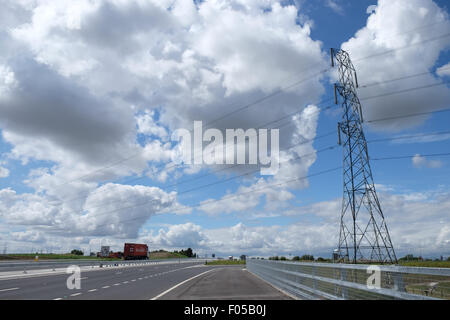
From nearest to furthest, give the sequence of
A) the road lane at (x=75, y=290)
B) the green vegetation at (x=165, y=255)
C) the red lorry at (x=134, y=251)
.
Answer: the road lane at (x=75, y=290) → the red lorry at (x=134, y=251) → the green vegetation at (x=165, y=255)

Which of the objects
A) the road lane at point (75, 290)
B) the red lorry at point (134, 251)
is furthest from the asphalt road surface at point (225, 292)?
the red lorry at point (134, 251)

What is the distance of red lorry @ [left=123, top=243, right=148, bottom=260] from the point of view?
9788cm

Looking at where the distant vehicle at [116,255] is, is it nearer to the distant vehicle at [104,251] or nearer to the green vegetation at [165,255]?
the distant vehicle at [104,251]

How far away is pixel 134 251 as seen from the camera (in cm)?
9931

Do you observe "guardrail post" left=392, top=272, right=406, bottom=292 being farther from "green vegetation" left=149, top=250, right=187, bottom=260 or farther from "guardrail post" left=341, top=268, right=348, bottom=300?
"green vegetation" left=149, top=250, right=187, bottom=260

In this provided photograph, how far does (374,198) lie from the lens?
30.2 metres

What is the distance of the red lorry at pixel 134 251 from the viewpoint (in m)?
97.9

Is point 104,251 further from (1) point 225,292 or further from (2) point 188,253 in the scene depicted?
(1) point 225,292

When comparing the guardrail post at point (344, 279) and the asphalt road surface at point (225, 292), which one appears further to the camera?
the asphalt road surface at point (225, 292)

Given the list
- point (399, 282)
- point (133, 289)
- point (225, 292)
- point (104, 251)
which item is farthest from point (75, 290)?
point (104, 251)

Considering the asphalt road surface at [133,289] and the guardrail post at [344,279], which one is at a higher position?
the guardrail post at [344,279]
